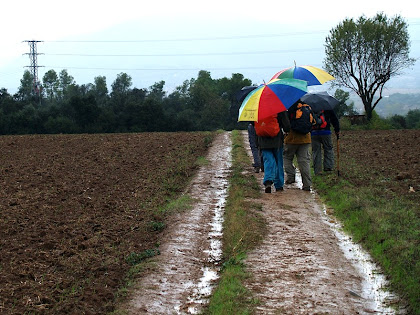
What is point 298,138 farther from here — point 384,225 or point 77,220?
point 77,220

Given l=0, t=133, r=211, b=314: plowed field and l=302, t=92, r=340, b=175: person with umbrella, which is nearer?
l=0, t=133, r=211, b=314: plowed field

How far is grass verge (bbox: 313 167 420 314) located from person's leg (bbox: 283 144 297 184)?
0.62m

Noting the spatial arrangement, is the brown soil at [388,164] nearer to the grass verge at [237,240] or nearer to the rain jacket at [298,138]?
the rain jacket at [298,138]

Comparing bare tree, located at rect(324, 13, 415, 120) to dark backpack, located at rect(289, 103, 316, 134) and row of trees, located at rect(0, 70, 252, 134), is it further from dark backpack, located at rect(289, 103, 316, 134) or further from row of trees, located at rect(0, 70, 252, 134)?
dark backpack, located at rect(289, 103, 316, 134)

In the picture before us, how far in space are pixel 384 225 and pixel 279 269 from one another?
238 centimetres

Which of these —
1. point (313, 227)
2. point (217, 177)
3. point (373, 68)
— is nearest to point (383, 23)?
point (373, 68)

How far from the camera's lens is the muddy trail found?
7.33m

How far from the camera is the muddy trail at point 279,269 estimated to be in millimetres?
7332

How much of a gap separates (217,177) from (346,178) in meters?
3.55

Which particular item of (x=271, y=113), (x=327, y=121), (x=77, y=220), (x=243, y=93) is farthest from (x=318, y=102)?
(x=77, y=220)

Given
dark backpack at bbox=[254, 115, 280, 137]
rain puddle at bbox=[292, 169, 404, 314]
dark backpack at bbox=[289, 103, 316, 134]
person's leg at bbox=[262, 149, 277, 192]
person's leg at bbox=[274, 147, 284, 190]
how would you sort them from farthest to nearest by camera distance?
1. person's leg at bbox=[274, 147, 284, 190]
2. person's leg at bbox=[262, 149, 277, 192]
3. dark backpack at bbox=[289, 103, 316, 134]
4. dark backpack at bbox=[254, 115, 280, 137]
5. rain puddle at bbox=[292, 169, 404, 314]

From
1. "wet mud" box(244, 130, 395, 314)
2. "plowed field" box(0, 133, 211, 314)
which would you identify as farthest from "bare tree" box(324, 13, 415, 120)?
"wet mud" box(244, 130, 395, 314)

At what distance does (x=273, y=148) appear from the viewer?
13.7 meters

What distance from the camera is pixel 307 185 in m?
14.2
